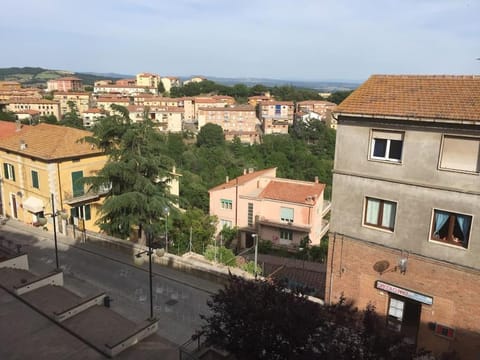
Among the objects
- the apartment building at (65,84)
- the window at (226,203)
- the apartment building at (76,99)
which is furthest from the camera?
the apartment building at (65,84)

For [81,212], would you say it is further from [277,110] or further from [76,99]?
[76,99]

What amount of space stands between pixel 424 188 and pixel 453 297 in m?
3.15

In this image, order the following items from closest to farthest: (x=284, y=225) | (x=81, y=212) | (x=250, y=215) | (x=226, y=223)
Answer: (x=81, y=212) → (x=284, y=225) → (x=250, y=215) → (x=226, y=223)

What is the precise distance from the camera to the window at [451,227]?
1070 centimetres

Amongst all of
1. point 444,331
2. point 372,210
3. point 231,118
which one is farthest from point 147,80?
point 444,331

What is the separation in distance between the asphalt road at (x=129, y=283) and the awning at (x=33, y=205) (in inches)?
87.1

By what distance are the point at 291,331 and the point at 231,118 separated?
11691 cm

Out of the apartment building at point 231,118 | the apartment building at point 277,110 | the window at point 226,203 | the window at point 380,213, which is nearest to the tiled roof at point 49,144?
the window at point 226,203

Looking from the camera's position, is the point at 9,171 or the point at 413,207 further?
the point at 9,171

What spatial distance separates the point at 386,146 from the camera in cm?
1176

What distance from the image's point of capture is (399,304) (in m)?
12.1

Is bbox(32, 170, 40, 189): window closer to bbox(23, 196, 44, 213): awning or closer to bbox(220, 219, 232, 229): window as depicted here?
bbox(23, 196, 44, 213): awning

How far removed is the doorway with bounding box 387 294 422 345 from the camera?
12.0 m

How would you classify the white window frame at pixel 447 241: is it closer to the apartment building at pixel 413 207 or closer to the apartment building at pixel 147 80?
the apartment building at pixel 413 207
